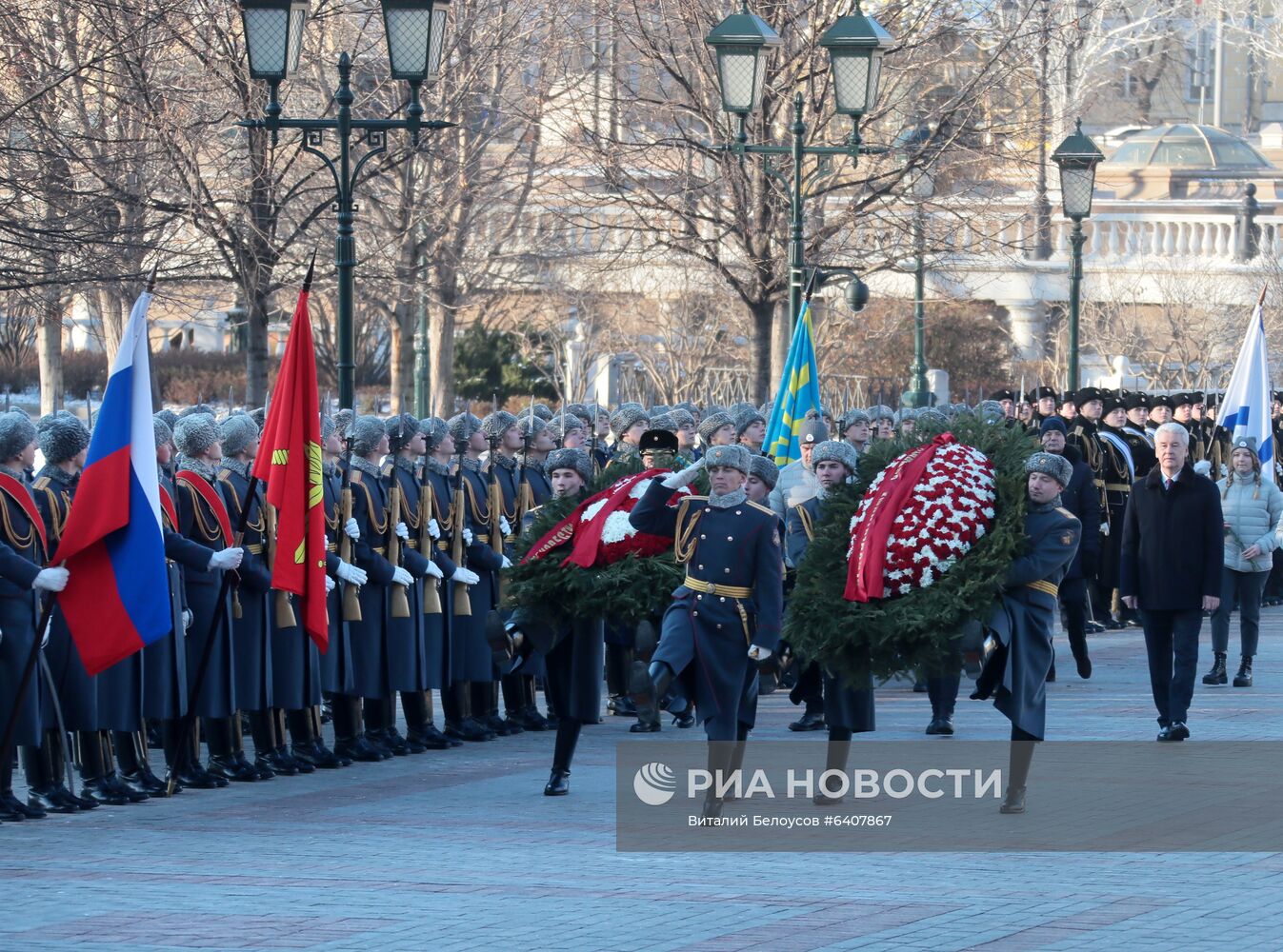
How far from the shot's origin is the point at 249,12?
1606 cm

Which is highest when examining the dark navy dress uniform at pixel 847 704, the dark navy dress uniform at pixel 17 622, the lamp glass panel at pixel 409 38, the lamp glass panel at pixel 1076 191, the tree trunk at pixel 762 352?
the lamp glass panel at pixel 409 38

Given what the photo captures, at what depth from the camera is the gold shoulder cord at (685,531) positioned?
1119 centimetres

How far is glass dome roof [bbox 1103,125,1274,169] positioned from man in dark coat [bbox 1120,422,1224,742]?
42.7 m

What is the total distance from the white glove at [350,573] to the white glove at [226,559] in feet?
4.14

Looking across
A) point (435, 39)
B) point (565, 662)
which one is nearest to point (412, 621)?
point (565, 662)

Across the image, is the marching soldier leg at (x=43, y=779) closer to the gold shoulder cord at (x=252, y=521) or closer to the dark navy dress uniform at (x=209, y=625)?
the dark navy dress uniform at (x=209, y=625)

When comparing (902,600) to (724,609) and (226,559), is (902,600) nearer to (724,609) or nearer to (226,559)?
(724,609)

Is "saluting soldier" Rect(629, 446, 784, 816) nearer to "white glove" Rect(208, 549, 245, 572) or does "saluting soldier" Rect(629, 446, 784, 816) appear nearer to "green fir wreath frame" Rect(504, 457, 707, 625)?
"green fir wreath frame" Rect(504, 457, 707, 625)

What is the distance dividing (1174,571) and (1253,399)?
334 inches

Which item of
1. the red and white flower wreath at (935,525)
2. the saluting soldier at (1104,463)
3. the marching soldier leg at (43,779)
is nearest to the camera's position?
the red and white flower wreath at (935,525)

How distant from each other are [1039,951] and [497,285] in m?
25.8

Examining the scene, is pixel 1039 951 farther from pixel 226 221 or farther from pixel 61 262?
pixel 226 221

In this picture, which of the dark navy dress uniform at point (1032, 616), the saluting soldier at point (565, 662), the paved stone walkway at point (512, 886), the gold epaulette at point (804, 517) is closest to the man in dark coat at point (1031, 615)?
the dark navy dress uniform at point (1032, 616)

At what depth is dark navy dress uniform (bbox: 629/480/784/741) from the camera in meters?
10.9
